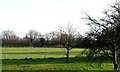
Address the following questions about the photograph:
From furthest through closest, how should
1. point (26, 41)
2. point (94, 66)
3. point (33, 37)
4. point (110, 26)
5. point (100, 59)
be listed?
1. point (33, 37)
2. point (26, 41)
3. point (94, 66)
4. point (100, 59)
5. point (110, 26)

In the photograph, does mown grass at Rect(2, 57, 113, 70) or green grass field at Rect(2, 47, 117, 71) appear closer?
mown grass at Rect(2, 57, 113, 70)

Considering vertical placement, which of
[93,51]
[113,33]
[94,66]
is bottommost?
[94,66]

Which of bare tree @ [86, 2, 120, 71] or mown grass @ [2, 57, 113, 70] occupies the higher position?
bare tree @ [86, 2, 120, 71]

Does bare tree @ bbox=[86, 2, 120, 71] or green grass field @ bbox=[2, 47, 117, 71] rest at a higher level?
bare tree @ bbox=[86, 2, 120, 71]

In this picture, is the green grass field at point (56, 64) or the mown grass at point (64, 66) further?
the green grass field at point (56, 64)

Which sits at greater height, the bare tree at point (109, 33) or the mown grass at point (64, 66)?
the bare tree at point (109, 33)

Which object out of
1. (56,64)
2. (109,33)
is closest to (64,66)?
(56,64)

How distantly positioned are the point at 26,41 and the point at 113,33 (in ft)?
302

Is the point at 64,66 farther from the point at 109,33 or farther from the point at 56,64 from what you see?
the point at 109,33

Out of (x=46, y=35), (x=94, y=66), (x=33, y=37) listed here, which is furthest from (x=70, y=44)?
(x=33, y=37)

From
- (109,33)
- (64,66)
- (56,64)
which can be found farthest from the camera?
(56,64)

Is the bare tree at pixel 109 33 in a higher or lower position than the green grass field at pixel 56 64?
higher

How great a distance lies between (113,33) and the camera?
1828cm

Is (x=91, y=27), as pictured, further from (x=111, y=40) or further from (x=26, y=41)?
(x=26, y=41)
